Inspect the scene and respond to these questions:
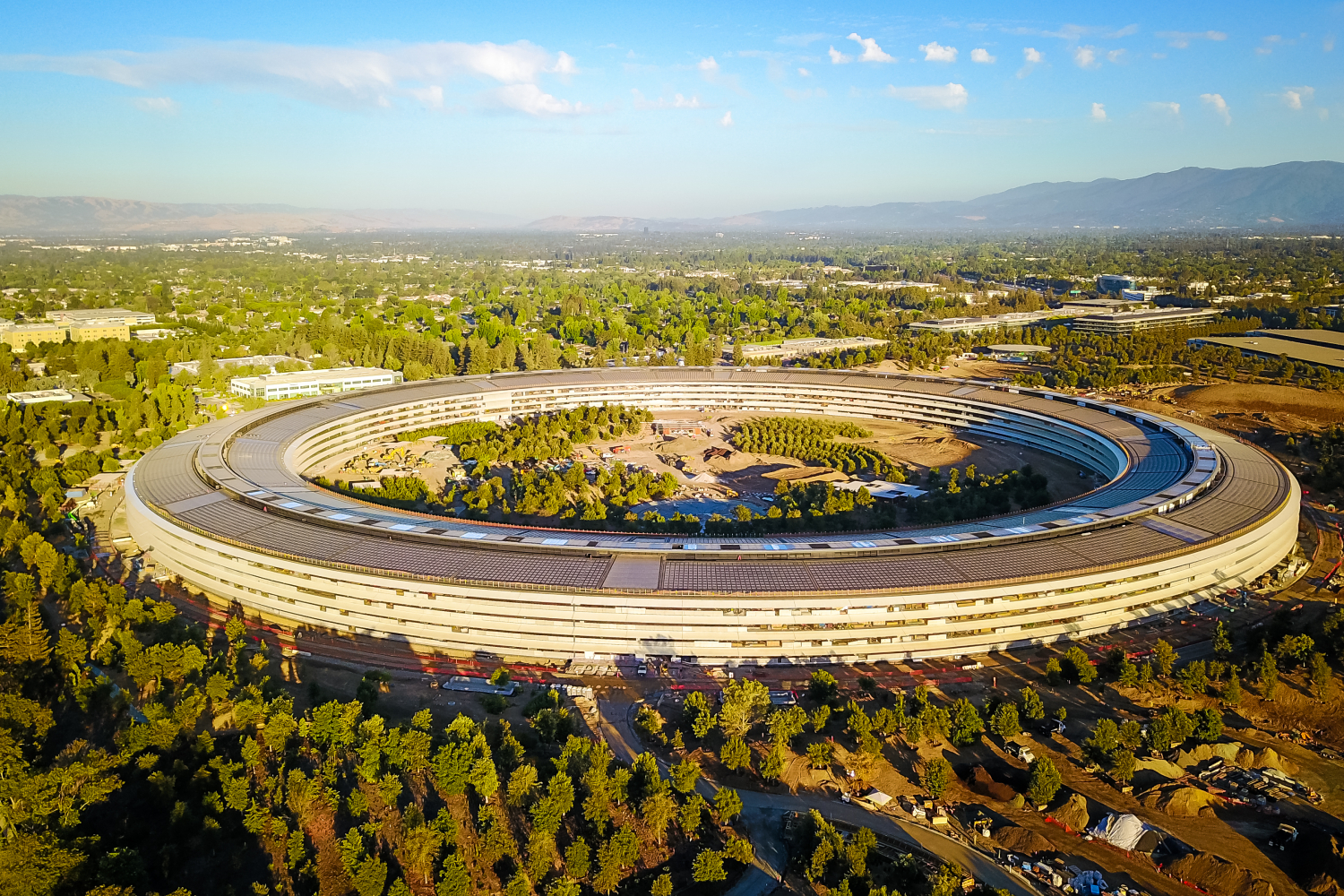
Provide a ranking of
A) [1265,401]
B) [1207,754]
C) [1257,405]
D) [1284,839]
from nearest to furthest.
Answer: [1284,839]
[1207,754]
[1257,405]
[1265,401]

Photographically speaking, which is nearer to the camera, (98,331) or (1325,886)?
(1325,886)

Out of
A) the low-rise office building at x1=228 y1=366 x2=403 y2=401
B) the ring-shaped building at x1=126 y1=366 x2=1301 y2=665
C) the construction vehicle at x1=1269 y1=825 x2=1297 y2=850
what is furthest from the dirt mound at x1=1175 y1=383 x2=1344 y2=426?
the low-rise office building at x1=228 y1=366 x2=403 y2=401

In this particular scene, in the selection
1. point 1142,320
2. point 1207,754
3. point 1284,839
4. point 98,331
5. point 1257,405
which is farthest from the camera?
point 1142,320

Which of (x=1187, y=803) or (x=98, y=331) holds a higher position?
(x=98, y=331)

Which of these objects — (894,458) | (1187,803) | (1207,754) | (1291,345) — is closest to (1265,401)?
(1291,345)

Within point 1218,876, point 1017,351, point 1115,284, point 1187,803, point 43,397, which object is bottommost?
point 1218,876

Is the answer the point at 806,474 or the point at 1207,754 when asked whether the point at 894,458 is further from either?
the point at 1207,754

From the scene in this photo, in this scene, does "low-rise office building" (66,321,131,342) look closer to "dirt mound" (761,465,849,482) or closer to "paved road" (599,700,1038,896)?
"dirt mound" (761,465,849,482)
